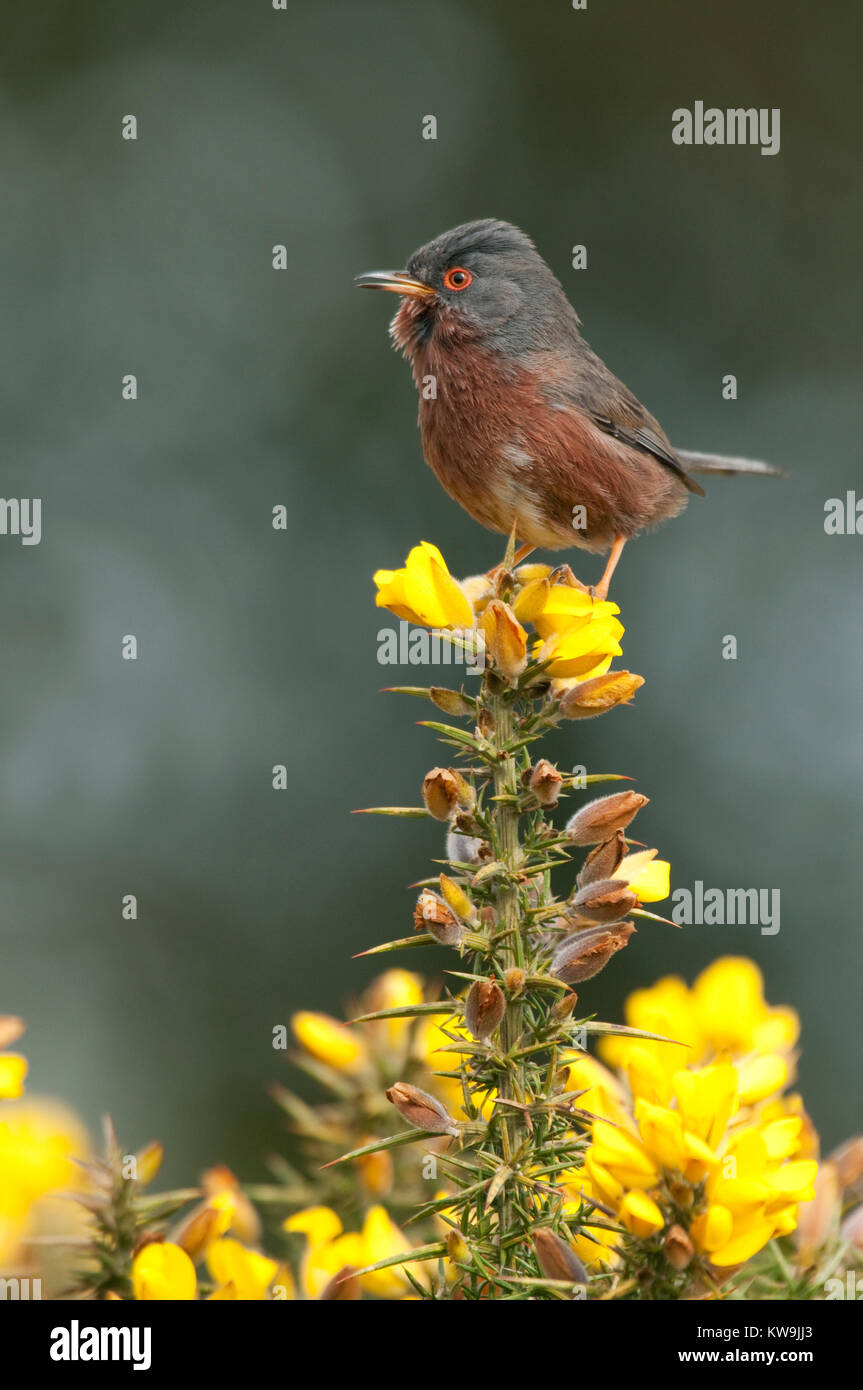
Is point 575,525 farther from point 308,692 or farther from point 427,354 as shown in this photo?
point 308,692

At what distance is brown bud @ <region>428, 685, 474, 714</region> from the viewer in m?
1.85

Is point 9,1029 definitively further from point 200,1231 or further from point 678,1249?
point 678,1249

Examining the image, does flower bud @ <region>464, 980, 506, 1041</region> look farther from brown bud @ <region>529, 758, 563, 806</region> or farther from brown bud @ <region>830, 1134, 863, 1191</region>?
brown bud @ <region>830, 1134, 863, 1191</region>

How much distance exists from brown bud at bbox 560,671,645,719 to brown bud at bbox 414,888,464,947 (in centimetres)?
39

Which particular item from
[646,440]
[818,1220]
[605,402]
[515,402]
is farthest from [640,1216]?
[646,440]

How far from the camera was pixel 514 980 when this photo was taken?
162 centimetres

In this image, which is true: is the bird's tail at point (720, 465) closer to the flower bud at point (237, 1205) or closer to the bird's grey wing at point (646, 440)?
the bird's grey wing at point (646, 440)

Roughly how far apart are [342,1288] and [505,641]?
88 centimetres

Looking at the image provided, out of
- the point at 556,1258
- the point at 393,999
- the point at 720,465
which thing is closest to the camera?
the point at 556,1258

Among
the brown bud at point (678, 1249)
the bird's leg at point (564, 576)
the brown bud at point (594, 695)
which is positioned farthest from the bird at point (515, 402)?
the brown bud at point (678, 1249)

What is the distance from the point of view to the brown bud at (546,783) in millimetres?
1686

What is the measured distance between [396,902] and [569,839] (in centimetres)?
710

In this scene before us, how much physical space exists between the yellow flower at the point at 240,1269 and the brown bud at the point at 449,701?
804 mm
